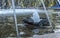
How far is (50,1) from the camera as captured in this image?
19.4 m

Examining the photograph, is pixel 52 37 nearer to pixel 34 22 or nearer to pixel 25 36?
pixel 25 36

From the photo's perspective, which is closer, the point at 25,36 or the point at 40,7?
the point at 25,36

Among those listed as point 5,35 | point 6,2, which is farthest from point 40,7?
point 5,35

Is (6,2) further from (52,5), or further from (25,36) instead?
(25,36)

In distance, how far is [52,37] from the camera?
529 centimetres

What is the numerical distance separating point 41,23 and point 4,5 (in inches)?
381

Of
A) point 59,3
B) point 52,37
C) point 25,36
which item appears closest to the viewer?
point 52,37

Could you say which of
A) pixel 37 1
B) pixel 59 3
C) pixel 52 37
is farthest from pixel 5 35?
pixel 59 3

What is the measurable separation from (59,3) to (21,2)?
352 cm

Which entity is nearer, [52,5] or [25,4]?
[25,4]

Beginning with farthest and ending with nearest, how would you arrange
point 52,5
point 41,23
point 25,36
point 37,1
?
point 52,5 → point 37,1 → point 41,23 → point 25,36

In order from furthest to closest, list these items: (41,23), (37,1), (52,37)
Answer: (37,1) < (41,23) < (52,37)

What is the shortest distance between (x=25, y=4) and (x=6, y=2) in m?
1.80

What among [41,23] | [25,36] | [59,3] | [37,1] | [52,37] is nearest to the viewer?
[52,37]
